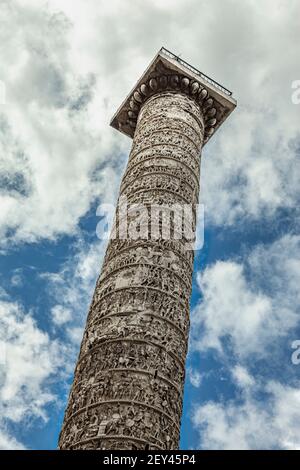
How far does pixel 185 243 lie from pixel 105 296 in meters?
0.92

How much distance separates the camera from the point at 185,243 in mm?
4738

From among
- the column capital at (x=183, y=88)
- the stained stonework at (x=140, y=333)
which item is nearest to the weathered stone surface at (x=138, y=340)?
the stained stonework at (x=140, y=333)

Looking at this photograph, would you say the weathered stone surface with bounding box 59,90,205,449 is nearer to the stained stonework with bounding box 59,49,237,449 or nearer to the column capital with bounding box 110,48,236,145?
the stained stonework with bounding box 59,49,237,449

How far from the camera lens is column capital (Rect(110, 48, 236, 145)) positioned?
6.62 meters

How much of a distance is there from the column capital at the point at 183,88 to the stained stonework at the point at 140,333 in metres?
1.31

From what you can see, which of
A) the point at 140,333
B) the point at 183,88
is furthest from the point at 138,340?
the point at 183,88

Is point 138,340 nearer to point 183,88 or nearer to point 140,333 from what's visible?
point 140,333

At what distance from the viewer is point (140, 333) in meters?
3.85

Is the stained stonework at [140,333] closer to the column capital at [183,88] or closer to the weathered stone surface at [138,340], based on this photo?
the weathered stone surface at [138,340]

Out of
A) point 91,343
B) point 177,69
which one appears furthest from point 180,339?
point 177,69

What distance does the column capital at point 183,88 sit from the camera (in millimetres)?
6617

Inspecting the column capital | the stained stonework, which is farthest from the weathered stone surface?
the column capital

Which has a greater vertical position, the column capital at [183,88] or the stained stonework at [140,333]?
the column capital at [183,88]
